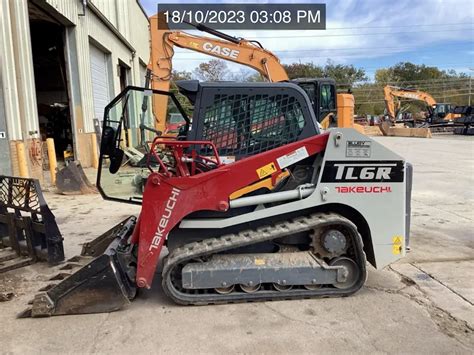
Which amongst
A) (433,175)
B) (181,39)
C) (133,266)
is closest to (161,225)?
(133,266)

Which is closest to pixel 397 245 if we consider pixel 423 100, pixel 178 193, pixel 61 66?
pixel 178 193

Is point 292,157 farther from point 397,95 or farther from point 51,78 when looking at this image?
point 397,95

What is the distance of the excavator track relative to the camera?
380cm

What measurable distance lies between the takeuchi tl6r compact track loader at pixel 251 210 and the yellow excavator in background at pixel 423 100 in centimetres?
3241

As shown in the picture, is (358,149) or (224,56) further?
(224,56)

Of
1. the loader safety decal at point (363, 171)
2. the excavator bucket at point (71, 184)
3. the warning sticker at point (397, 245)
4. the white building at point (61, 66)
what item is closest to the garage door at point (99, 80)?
the white building at point (61, 66)

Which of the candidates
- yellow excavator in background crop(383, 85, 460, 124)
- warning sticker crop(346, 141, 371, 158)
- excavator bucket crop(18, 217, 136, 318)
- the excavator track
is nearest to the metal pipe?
the excavator track

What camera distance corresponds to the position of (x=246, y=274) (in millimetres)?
3834

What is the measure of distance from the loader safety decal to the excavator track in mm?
362

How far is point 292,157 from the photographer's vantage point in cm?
393

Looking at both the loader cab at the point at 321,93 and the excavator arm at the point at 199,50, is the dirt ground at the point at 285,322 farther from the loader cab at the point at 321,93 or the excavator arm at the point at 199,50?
the excavator arm at the point at 199,50

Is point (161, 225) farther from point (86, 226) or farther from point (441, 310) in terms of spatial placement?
point (86, 226)

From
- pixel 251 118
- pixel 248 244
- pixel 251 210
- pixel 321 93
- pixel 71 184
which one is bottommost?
pixel 71 184

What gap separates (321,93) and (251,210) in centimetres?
757
